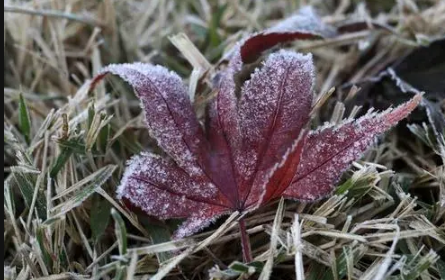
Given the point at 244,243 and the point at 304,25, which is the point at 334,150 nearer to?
the point at 244,243

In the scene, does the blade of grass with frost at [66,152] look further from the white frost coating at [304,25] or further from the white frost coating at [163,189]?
the white frost coating at [304,25]

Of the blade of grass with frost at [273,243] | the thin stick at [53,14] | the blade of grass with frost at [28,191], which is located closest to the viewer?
the blade of grass with frost at [273,243]

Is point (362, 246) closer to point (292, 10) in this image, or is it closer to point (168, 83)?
point (168, 83)

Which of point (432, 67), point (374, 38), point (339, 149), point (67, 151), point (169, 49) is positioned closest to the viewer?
point (339, 149)

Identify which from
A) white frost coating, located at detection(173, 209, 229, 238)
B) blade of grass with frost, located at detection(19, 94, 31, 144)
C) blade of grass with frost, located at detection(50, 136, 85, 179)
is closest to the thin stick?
blade of grass with frost, located at detection(19, 94, 31, 144)

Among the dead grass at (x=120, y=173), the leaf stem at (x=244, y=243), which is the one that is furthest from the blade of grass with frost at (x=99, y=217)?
the leaf stem at (x=244, y=243)

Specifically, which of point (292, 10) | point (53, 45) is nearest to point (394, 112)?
point (292, 10)

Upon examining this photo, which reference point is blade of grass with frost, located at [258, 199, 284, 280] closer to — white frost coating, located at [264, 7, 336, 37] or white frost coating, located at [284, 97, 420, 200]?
white frost coating, located at [284, 97, 420, 200]
